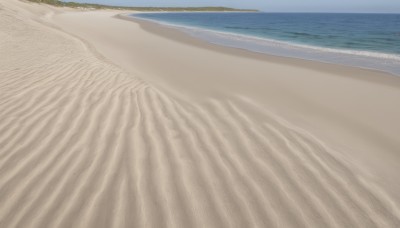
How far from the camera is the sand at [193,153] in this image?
249cm

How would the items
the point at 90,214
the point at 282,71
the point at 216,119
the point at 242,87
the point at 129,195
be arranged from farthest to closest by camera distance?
the point at 282,71
the point at 242,87
the point at 216,119
the point at 129,195
the point at 90,214

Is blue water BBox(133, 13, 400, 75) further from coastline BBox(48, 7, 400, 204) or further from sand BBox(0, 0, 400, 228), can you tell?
sand BBox(0, 0, 400, 228)

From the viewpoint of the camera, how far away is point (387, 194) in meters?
2.81

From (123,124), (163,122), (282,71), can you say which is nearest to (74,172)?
(123,124)

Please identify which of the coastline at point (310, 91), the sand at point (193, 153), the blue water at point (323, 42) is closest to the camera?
the sand at point (193, 153)

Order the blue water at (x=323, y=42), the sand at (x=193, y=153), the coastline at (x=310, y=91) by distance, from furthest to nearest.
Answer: the blue water at (x=323, y=42) → the coastline at (x=310, y=91) → the sand at (x=193, y=153)

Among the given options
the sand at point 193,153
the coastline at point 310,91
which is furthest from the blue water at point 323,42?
the sand at point 193,153

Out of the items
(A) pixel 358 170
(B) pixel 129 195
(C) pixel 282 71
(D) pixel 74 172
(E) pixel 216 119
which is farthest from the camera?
(C) pixel 282 71

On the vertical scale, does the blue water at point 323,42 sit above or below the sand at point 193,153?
above

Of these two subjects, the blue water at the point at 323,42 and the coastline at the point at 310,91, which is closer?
the coastline at the point at 310,91

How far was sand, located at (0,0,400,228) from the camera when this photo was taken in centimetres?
249

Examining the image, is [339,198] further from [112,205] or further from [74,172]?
[74,172]

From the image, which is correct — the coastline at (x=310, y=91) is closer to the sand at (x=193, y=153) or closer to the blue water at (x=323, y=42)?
the sand at (x=193, y=153)

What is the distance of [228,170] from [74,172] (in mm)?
1523
